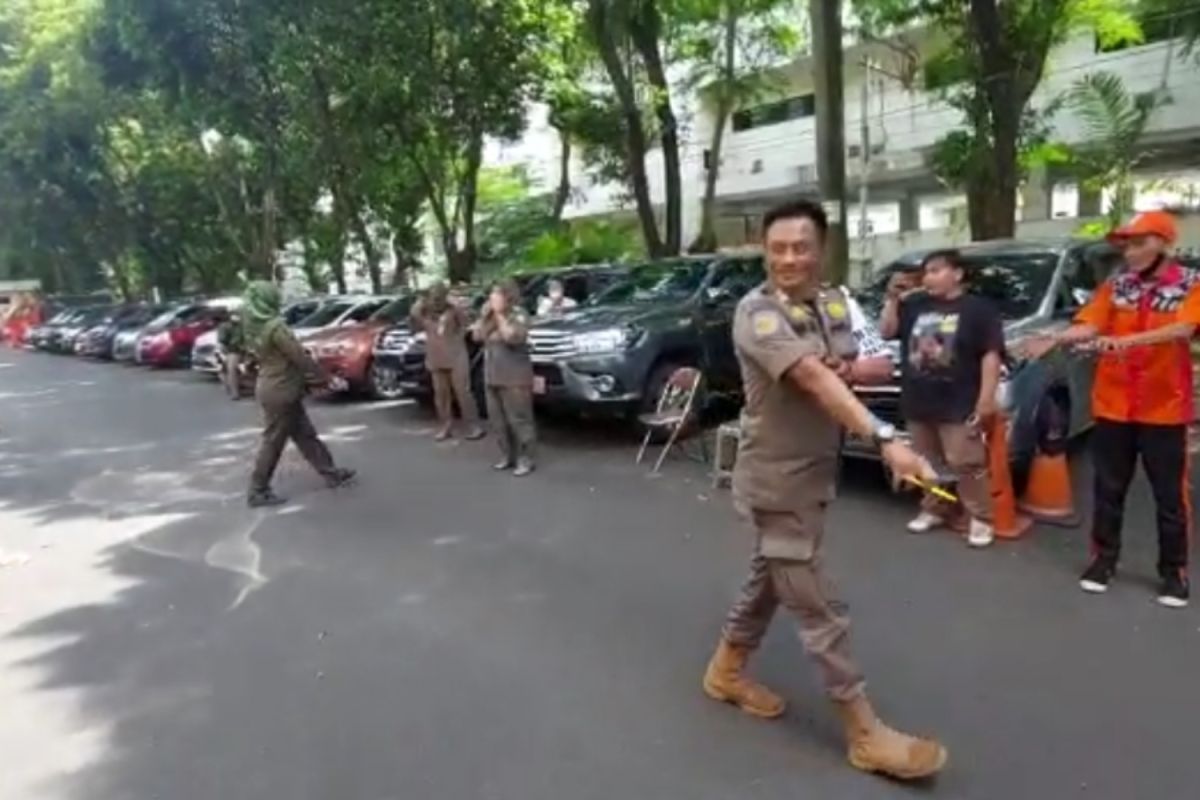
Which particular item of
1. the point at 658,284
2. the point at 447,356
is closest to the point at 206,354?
the point at 447,356

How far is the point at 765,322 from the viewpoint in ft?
9.38

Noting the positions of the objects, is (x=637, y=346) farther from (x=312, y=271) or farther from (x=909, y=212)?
(x=312, y=271)

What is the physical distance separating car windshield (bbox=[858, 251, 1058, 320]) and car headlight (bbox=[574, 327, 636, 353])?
208 cm

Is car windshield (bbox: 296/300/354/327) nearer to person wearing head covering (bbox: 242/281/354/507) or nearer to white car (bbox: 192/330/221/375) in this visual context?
white car (bbox: 192/330/221/375)

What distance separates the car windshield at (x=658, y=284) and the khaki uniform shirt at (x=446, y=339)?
1580mm

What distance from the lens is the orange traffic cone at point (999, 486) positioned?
5.41 metres

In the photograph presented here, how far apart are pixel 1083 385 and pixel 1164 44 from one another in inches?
630

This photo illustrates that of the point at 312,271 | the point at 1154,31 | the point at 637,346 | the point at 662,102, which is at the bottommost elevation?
the point at 637,346

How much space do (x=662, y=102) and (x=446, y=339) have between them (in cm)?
927

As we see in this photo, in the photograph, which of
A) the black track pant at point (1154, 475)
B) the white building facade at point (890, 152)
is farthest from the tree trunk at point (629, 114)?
the black track pant at point (1154, 475)

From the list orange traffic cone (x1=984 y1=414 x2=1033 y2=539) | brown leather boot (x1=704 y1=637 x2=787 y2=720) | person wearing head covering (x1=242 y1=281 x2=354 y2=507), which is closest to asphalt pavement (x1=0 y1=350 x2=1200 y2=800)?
brown leather boot (x1=704 y1=637 x2=787 y2=720)

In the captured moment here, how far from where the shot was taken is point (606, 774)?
3.09m

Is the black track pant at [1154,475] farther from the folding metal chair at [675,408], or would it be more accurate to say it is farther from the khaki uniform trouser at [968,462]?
the folding metal chair at [675,408]

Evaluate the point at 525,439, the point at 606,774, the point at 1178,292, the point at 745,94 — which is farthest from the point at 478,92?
the point at 606,774
